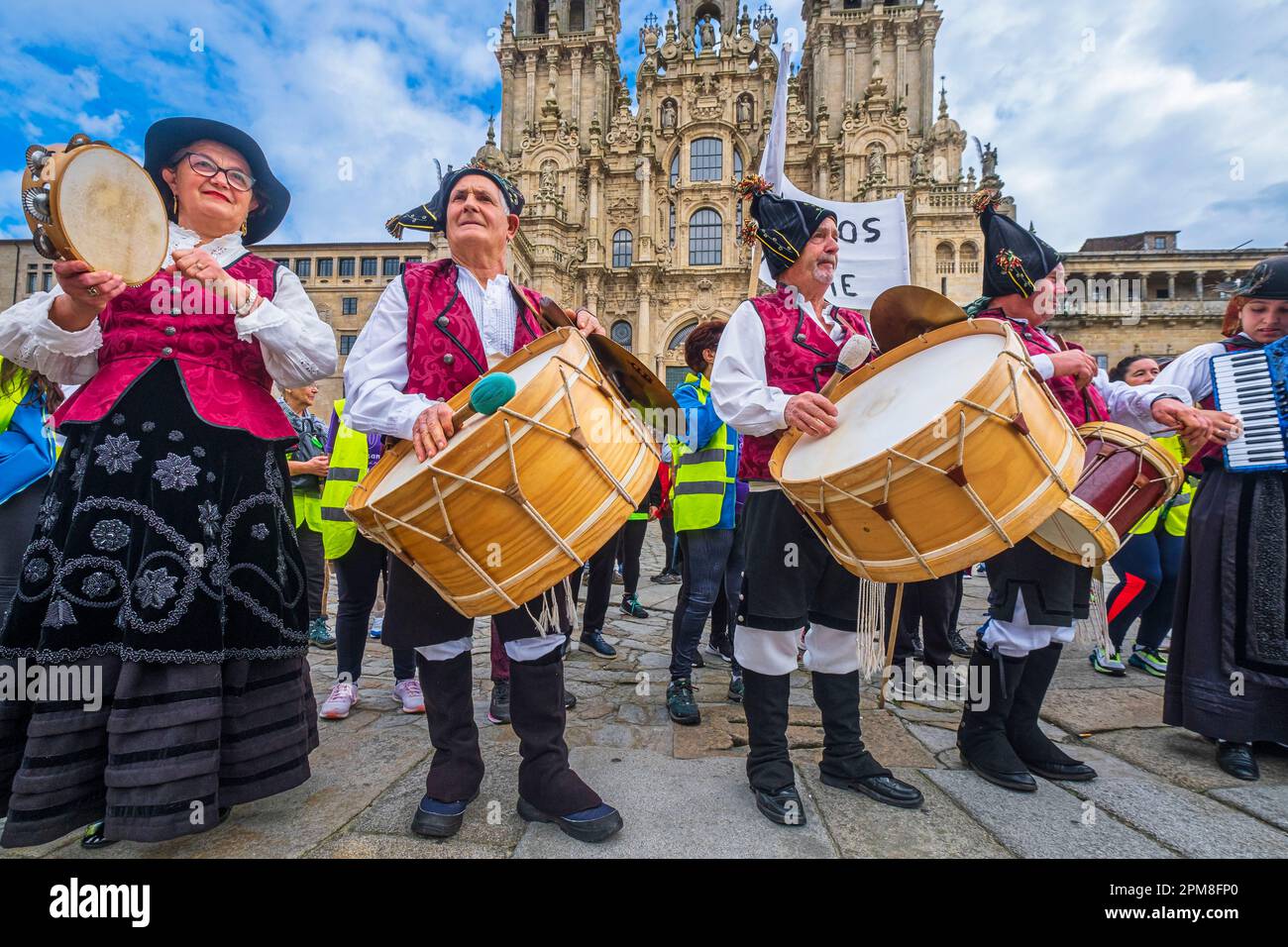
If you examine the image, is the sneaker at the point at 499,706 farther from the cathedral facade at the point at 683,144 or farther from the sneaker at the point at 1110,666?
the cathedral facade at the point at 683,144

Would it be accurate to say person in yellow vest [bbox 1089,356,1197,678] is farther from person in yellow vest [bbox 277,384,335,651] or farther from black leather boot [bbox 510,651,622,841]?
person in yellow vest [bbox 277,384,335,651]

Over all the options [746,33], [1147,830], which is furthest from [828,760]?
[746,33]

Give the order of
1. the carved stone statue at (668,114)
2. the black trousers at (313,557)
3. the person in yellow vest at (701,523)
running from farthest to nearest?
1. the carved stone statue at (668,114)
2. the black trousers at (313,557)
3. the person in yellow vest at (701,523)

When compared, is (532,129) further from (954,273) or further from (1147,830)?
(1147,830)

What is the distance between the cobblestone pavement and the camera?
6.86 feet

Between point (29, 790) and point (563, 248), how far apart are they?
32.5m

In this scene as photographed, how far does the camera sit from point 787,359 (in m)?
2.68

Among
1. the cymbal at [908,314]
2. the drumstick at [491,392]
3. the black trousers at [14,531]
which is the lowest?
the black trousers at [14,531]

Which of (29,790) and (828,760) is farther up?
(29,790)

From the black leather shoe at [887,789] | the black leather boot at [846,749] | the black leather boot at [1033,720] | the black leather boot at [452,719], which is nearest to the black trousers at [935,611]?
the black leather boot at [1033,720]

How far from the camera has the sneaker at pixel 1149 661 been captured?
4488mm

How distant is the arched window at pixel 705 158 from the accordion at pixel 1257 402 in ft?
111

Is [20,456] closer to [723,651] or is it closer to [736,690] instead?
[736,690]

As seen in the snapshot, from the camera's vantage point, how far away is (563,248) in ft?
104
